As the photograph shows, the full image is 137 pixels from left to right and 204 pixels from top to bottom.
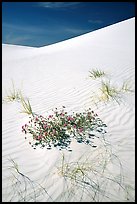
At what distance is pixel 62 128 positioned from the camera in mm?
4727

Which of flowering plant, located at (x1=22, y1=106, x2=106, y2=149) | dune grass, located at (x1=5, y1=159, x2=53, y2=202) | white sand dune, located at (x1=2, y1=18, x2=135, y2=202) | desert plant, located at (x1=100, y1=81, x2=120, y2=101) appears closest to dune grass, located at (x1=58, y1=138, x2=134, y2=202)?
white sand dune, located at (x1=2, y1=18, x2=135, y2=202)

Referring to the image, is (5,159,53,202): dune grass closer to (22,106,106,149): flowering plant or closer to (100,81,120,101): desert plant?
(22,106,106,149): flowering plant

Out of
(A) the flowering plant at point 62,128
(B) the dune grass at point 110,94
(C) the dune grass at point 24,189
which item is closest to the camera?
(C) the dune grass at point 24,189

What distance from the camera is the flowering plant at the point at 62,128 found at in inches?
171

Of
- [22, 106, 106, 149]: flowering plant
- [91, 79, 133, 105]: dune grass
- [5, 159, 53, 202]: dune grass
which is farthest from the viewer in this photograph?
[91, 79, 133, 105]: dune grass

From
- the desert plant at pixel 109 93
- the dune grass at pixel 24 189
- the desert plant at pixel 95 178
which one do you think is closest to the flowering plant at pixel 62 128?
the desert plant at pixel 95 178

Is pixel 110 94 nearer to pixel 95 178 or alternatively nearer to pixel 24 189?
pixel 95 178

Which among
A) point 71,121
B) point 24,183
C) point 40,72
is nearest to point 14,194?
point 24,183

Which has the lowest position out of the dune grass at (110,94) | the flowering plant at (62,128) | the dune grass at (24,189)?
the dune grass at (24,189)

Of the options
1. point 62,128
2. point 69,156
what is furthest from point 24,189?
point 62,128

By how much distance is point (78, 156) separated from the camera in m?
3.91

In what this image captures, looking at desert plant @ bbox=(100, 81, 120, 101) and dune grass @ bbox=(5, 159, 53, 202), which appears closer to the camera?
dune grass @ bbox=(5, 159, 53, 202)

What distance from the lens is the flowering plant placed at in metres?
4.35

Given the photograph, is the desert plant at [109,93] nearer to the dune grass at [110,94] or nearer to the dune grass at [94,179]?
the dune grass at [110,94]
